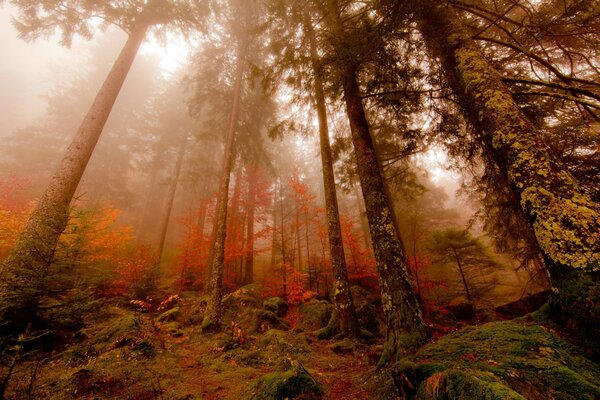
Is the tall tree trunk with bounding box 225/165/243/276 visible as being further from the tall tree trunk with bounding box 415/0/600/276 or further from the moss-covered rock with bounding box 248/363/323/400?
the tall tree trunk with bounding box 415/0/600/276

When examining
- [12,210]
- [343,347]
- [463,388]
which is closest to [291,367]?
[463,388]

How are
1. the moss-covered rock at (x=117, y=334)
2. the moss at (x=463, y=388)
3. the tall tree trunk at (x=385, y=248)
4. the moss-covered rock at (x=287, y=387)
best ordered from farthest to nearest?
the moss-covered rock at (x=117, y=334)
the tall tree trunk at (x=385, y=248)
the moss-covered rock at (x=287, y=387)
the moss at (x=463, y=388)

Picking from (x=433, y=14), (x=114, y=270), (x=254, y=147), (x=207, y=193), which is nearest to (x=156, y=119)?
(x=207, y=193)

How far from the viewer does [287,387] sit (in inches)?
127

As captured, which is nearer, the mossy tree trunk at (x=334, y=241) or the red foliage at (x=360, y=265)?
the mossy tree trunk at (x=334, y=241)

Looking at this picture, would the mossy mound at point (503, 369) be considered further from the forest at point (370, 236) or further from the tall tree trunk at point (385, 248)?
the tall tree trunk at point (385, 248)

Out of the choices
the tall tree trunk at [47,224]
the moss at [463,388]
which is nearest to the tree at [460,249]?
the moss at [463,388]

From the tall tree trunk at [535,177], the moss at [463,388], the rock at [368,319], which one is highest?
the tall tree trunk at [535,177]

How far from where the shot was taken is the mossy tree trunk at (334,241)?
7.00 m

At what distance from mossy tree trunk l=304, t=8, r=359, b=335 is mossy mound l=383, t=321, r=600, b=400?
4016 millimetres

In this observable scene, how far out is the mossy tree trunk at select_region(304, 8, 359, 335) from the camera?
275 inches

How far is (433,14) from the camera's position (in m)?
4.72

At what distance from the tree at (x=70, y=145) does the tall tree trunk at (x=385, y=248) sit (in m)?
5.79

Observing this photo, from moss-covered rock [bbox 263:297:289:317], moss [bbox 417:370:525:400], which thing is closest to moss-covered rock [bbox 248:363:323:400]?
moss [bbox 417:370:525:400]
